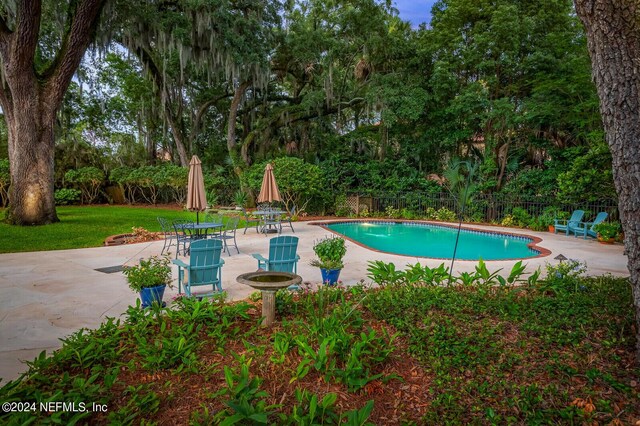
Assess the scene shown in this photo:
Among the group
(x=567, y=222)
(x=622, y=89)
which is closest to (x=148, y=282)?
(x=622, y=89)

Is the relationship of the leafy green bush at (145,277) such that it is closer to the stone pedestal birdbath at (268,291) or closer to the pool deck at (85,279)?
the pool deck at (85,279)

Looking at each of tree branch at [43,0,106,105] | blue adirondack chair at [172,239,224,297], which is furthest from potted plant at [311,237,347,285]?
tree branch at [43,0,106,105]

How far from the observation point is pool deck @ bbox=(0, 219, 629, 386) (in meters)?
3.73

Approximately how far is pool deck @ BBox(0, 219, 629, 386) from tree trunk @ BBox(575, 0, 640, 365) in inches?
135

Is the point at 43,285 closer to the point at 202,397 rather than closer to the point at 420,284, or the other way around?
the point at 202,397

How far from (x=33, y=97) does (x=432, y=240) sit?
13.4m

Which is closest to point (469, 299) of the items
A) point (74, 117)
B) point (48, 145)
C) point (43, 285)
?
point (43, 285)

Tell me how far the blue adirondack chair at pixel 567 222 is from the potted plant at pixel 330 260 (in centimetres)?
970

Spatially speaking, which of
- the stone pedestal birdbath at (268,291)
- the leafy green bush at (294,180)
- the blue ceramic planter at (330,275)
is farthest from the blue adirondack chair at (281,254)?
the leafy green bush at (294,180)

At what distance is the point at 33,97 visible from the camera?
11.2 metres

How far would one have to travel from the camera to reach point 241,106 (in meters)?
21.2

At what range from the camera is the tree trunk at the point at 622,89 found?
2.62 meters

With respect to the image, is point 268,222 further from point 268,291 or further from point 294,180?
point 268,291

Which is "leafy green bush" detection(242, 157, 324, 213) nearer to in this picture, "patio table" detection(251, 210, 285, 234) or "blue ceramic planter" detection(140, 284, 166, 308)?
"patio table" detection(251, 210, 285, 234)
